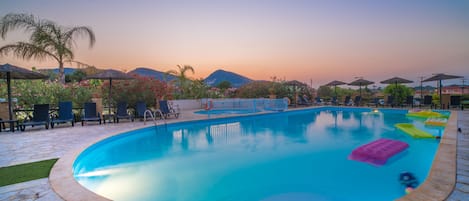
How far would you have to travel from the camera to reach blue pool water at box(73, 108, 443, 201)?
138 inches

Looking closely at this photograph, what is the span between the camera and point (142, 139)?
6.86m

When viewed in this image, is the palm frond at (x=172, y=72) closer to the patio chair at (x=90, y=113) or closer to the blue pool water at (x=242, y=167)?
the patio chair at (x=90, y=113)

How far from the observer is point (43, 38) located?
11.0m

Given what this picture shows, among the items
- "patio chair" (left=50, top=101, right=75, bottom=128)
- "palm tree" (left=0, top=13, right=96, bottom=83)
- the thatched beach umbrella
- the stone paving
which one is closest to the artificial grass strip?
the thatched beach umbrella

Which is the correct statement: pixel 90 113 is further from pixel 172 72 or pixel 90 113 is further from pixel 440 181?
pixel 440 181

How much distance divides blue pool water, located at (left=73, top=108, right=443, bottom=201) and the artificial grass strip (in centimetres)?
51

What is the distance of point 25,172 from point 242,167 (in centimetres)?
347

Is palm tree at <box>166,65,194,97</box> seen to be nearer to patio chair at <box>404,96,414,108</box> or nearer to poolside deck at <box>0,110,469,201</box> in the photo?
poolside deck at <box>0,110,469,201</box>

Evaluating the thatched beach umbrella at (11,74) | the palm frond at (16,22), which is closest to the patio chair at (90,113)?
the thatched beach umbrella at (11,74)

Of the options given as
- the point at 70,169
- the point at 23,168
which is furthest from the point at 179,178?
the point at 23,168

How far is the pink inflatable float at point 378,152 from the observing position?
4.94 metres

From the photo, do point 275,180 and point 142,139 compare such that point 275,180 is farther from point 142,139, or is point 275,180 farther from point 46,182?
point 142,139

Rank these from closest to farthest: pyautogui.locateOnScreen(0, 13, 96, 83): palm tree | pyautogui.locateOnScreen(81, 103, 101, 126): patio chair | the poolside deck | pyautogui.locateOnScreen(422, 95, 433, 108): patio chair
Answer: the poolside deck, pyautogui.locateOnScreen(81, 103, 101, 126): patio chair, pyautogui.locateOnScreen(0, 13, 96, 83): palm tree, pyautogui.locateOnScreen(422, 95, 433, 108): patio chair

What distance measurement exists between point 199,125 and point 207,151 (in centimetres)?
354
